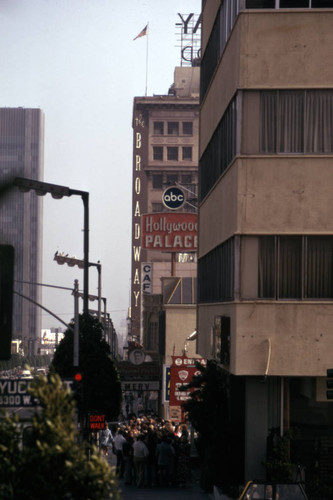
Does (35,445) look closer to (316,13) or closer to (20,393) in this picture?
(20,393)

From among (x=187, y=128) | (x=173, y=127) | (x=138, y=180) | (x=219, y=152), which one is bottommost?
(x=219, y=152)

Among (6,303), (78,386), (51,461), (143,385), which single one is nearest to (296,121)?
(78,386)

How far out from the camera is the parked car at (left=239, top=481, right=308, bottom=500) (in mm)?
18656

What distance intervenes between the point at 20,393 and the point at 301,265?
33.5 feet

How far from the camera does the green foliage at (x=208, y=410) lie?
2698 cm

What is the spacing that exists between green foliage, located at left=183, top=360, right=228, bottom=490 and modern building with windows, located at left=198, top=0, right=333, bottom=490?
304 cm

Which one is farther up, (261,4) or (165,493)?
(261,4)

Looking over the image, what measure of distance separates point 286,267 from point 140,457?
32.2 feet

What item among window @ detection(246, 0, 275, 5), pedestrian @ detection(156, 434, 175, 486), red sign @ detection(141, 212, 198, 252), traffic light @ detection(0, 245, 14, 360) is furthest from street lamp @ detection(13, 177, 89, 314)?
red sign @ detection(141, 212, 198, 252)

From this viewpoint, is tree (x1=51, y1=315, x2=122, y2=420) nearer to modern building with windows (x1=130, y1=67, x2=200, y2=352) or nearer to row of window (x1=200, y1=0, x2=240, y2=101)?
row of window (x1=200, y1=0, x2=240, y2=101)

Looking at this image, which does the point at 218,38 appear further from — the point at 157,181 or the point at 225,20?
the point at 157,181

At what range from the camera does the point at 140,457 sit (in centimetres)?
3041

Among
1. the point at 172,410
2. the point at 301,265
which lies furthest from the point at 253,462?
the point at 172,410

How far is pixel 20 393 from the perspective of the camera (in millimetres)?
15289
